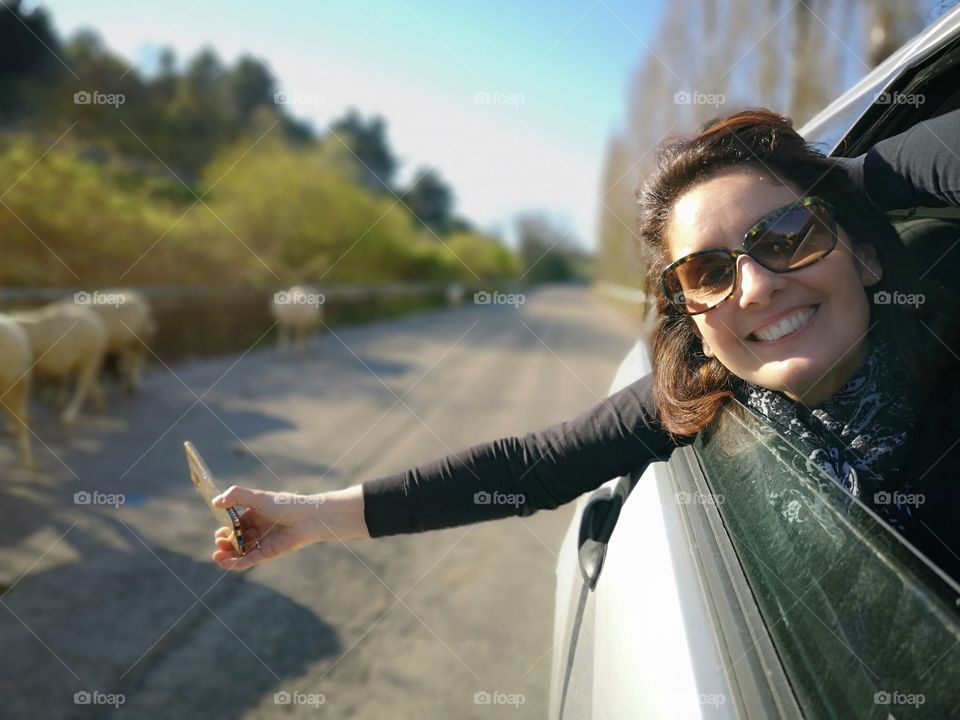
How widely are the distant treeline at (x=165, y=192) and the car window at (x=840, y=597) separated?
7.99m

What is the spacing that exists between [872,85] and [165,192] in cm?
3339

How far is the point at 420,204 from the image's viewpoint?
74.9 metres

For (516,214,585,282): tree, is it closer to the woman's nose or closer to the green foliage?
the green foliage

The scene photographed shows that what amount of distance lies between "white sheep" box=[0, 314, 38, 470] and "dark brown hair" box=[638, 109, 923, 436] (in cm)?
566

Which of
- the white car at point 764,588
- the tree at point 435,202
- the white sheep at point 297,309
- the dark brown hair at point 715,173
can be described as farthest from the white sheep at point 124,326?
the tree at point 435,202

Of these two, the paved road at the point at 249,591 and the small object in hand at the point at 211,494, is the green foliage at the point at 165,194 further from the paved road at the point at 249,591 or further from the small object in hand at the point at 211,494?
the small object in hand at the point at 211,494

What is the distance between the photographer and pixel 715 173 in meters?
1.67

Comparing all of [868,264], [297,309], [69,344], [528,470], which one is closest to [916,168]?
[868,264]

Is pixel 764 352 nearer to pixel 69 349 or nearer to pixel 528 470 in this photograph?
pixel 528 470

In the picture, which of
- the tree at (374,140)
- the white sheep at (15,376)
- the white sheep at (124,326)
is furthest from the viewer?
the tree at (374,140)

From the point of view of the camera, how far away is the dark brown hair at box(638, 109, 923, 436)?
162cm

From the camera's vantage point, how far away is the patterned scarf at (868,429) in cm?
142

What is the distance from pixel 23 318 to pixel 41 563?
150 inches

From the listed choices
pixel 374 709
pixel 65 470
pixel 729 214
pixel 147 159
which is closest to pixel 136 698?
pixel 374 709
